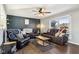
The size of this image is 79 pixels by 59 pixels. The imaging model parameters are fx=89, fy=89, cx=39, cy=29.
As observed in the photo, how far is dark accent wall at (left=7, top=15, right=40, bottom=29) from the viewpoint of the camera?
2.25 m

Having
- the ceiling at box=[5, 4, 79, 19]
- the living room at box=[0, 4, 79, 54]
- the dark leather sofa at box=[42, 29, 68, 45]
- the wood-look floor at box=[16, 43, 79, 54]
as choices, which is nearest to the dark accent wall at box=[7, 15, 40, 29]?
the living room at box=[0, 4, 79, 54]

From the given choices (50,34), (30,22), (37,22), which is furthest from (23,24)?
(50,34)

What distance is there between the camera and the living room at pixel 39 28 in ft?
7.28

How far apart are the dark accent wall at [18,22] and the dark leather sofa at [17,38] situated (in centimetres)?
10

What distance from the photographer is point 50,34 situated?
244cm

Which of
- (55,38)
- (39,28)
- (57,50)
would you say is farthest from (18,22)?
(57,50)

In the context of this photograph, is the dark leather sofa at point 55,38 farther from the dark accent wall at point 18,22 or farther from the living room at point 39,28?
the dark accent wall at point 18,22

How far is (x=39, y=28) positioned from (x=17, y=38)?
644mm

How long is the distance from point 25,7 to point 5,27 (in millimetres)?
710

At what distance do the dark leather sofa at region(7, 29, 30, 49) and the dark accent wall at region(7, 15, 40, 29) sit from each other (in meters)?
0.10

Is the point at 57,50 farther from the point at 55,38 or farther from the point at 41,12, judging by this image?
the point at 41,12

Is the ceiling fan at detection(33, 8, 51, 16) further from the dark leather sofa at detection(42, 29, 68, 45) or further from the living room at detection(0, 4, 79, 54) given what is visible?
the dark leather sofa at detection(42, 29, 68, 45)

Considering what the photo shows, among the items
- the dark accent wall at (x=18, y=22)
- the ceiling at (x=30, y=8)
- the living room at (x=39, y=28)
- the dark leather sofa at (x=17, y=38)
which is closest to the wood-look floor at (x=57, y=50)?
the living room at (x=39, y=28)

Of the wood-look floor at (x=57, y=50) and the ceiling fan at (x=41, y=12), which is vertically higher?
the ceiling fan at (x=41, y=12)
